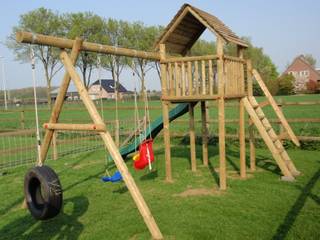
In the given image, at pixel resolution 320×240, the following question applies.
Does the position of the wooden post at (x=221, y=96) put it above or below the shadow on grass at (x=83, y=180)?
above

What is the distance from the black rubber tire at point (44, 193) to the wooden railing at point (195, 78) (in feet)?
12.3

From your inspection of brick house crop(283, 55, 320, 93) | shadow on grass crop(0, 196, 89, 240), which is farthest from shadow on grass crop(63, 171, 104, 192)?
brick house crop(283, 55, 320, 93)

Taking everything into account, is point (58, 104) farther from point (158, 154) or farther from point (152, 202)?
point (158, 154)

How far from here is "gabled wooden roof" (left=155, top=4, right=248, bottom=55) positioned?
7.51m

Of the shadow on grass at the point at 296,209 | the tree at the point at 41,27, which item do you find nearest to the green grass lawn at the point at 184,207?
the shadow on grass at the point at 296,209

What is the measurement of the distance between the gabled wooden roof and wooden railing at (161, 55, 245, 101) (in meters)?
0.53

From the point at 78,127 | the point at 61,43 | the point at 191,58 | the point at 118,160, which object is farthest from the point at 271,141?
the point at 61,43

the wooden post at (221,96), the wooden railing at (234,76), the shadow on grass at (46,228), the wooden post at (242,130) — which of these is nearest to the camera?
the shadow on grass at (46,228)

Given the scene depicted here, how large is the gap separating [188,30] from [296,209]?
16.9 ft

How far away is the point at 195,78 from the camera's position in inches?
304

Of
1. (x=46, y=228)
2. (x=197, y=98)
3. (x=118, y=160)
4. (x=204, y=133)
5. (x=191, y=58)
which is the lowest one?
(x=46, y=228)

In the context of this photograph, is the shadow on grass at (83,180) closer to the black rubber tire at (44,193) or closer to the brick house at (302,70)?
the black rubber tire at (44,193)

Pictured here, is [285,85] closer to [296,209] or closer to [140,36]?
[140,36]

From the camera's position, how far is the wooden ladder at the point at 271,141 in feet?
25.6
